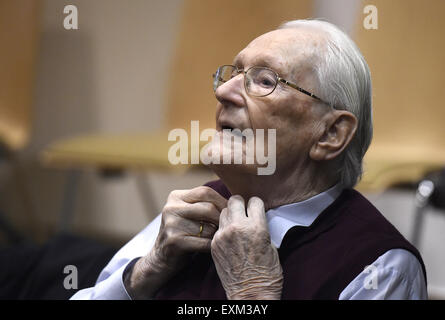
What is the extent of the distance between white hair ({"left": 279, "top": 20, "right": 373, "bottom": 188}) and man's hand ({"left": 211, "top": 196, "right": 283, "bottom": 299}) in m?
0.18

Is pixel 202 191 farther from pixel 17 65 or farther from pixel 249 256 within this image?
pixel 17 65

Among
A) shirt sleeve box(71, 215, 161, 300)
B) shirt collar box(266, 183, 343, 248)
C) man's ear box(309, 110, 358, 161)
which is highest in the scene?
man's ear box(309, 110, 358, 161)

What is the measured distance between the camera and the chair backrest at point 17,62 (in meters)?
2.91

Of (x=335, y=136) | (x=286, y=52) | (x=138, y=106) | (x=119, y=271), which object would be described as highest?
(x=286, y=52)

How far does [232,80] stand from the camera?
92cm

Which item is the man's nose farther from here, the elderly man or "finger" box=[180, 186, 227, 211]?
"finger" box=[180, 186, 227, 211]

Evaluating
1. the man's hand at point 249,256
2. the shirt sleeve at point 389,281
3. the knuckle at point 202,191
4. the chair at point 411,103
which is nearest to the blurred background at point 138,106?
the chair at point 411,103

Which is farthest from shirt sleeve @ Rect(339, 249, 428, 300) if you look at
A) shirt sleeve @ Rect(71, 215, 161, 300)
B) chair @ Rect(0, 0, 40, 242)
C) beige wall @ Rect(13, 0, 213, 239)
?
chair @ Rect(0, 0, 40, 242)

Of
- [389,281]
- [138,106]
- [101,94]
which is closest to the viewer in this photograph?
[389,281]

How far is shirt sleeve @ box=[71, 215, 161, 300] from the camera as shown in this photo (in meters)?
1.03

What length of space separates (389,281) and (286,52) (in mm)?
339

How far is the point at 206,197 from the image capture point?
3.12ft

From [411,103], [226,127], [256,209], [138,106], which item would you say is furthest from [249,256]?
[138,106]

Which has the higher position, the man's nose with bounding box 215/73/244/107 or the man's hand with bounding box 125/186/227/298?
the man's nose with bounding box 215/73/244/107
